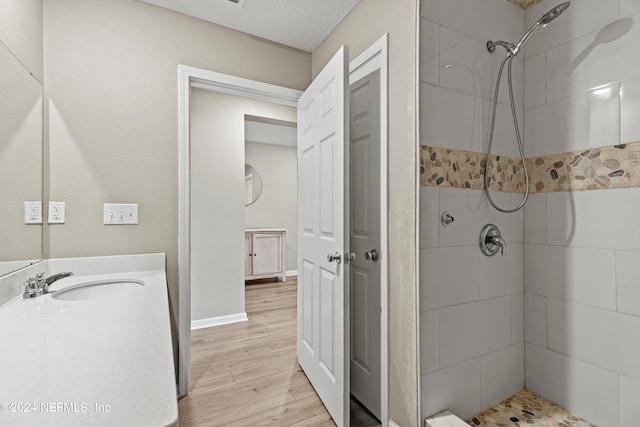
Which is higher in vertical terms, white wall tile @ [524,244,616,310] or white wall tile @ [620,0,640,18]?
white wall tile @ [620,0,640,18]

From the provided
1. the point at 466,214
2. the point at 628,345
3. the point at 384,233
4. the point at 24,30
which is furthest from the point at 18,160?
the point at 628,345

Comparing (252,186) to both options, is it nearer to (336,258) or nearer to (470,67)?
(336,258)

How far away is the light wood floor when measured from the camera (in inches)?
63.2

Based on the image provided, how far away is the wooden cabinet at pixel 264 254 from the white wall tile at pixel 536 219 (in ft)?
11.4

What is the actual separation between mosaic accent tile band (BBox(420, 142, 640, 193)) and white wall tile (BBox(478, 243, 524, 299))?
13.4 inches

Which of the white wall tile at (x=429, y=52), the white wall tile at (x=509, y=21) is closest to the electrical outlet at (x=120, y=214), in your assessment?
the white wall tile at (x=429, y=52)

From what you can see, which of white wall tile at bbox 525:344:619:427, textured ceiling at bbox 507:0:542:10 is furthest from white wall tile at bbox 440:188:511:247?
textured ceiling at bbox 507:0:542:10

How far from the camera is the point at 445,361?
1294 millimetres

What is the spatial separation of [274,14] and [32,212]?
175 cm

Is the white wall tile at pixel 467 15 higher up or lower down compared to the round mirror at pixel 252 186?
higher up

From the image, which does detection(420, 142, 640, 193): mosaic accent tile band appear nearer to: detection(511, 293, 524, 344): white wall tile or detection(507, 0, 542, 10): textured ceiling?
detection(511, 293, 524, 344): white wall tile

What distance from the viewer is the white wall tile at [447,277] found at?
4.11 feet

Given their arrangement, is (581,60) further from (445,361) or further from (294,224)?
(294,224)

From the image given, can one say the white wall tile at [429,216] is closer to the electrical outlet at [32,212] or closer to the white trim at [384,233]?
the white trim at [384,233]
